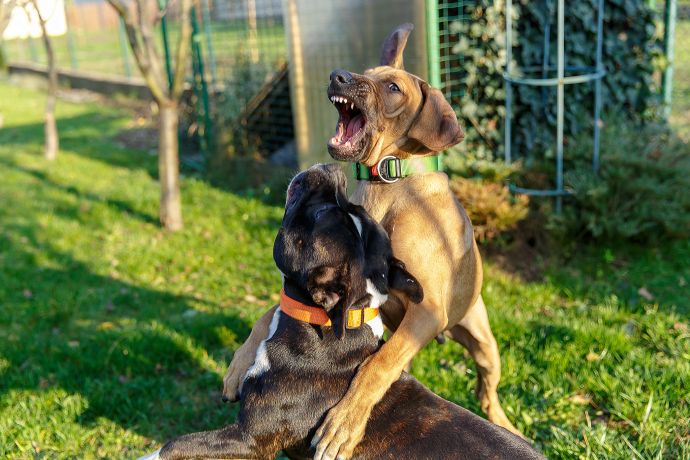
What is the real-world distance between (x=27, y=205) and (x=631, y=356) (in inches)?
288

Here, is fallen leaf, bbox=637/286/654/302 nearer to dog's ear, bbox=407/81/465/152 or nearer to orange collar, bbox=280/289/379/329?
dog's ear, bbox=407/81/465/152

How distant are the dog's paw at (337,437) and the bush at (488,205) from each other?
351 cm

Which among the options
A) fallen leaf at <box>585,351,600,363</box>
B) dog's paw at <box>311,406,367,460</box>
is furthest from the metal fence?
dog's paw at <box>311,406,367,460</box>

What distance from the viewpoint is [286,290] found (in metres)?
3.13

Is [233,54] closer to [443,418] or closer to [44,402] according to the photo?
[44,402]

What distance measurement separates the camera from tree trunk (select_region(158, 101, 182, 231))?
7.59 metres

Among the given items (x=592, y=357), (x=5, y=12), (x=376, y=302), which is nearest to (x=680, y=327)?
(x=592, y=357)

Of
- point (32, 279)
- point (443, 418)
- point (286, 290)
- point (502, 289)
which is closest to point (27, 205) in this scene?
point (32, 279)

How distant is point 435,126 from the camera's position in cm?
335

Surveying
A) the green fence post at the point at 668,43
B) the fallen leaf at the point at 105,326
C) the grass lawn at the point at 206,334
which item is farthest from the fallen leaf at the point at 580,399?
the green fence post at the point at 668,43

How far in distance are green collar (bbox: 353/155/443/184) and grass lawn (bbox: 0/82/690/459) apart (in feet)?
5.56

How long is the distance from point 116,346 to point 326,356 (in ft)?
8.38

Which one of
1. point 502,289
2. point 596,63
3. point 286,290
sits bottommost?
point 502,289

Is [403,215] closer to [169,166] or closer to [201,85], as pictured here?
[169,166]
